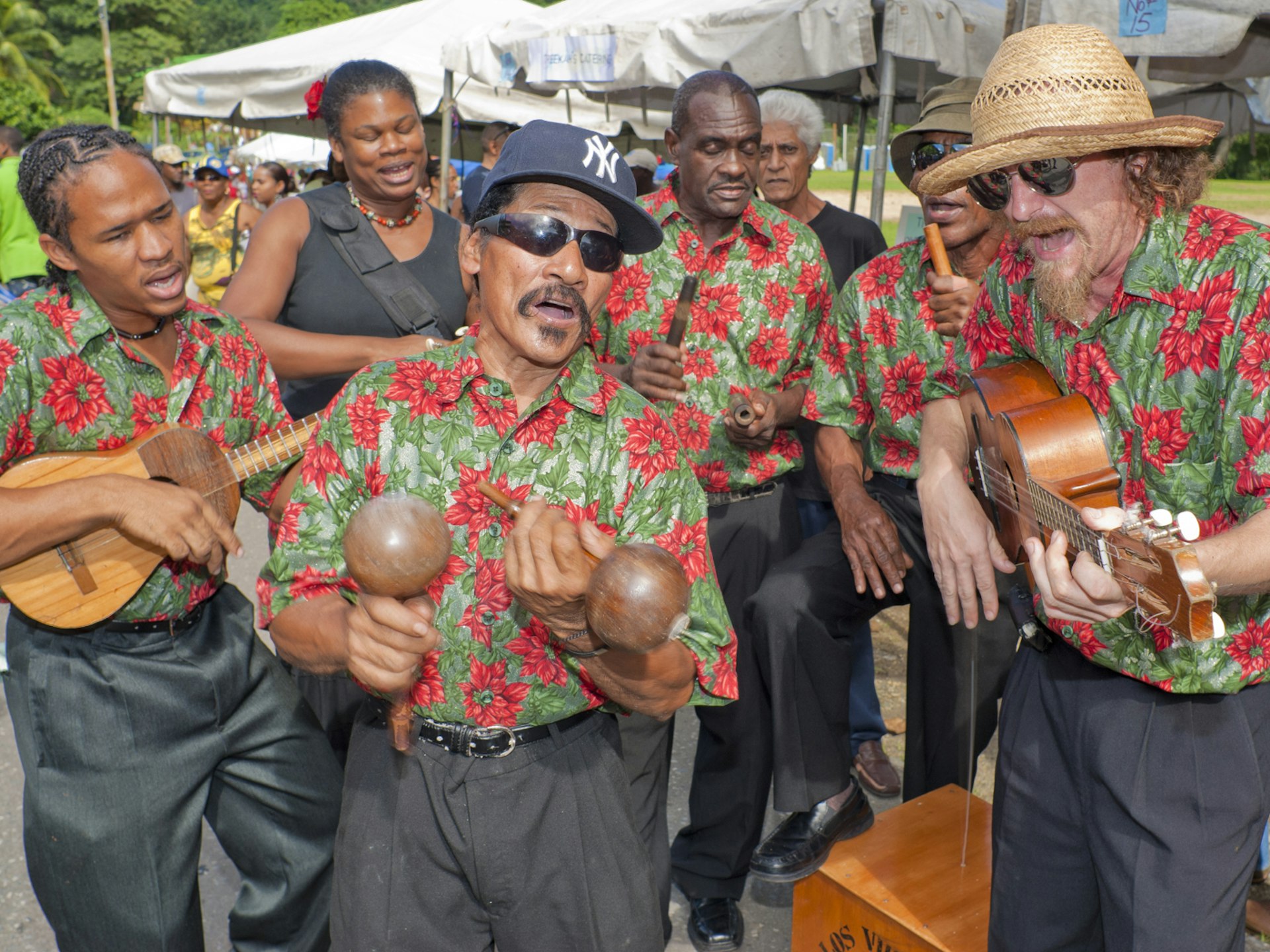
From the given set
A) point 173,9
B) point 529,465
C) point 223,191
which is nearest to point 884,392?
point 529,465

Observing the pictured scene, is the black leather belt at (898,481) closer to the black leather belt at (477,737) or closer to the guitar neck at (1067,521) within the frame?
the guitar neck at (1067,521)

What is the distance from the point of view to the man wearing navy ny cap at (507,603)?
213 cm

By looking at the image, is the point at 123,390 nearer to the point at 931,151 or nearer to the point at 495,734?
the point at 495,734

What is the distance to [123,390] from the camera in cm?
279

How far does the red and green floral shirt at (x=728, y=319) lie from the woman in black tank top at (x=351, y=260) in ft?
2.21

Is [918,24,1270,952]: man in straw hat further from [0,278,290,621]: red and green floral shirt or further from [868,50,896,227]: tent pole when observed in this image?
[868,50,896,227]: tent pole

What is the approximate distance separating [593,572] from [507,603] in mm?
526

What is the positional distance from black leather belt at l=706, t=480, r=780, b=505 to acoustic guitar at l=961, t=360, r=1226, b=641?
3.73 ft

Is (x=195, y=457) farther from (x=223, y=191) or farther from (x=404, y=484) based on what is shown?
(x=223, y=191)

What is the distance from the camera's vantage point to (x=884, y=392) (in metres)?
3.94

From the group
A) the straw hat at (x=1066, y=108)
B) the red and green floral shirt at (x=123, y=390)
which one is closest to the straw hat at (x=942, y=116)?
the straw hat at (x=1066, y=108)

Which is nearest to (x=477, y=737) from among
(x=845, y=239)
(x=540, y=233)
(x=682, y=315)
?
(x=540, y=233)

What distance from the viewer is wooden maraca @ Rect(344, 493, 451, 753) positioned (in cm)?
Result: 163

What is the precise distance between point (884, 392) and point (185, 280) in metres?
2.35
